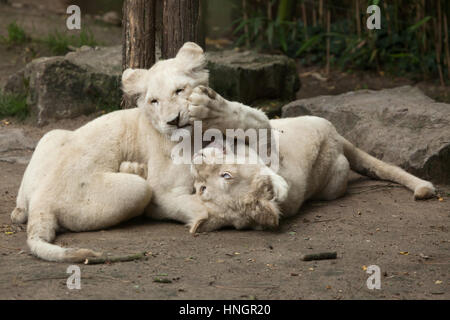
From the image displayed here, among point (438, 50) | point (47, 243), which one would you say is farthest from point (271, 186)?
point (438, 50)

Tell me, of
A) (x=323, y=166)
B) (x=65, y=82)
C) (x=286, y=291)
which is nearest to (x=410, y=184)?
(x=323, y=166)

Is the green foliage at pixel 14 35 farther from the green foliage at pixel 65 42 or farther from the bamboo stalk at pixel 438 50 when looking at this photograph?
the bamboo stalk at pixel 438 50

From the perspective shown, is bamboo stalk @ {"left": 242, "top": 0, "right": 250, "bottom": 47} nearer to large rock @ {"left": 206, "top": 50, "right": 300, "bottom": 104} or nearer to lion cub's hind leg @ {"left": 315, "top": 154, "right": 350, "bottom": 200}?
large rock @ {"left": 206, "top": 50, "right": 300, "bottom": 104}

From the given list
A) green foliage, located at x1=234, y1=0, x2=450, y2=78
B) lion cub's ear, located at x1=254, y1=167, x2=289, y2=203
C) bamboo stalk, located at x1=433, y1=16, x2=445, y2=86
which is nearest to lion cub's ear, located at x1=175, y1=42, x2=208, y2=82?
lion cub's ear, located at x1=254, y1=167, x2=289, y2=203

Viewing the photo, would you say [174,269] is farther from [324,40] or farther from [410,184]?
[324,40]

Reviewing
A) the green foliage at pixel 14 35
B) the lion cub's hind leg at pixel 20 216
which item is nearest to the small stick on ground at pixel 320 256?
the lion cub's hind leg at pixel 20 216

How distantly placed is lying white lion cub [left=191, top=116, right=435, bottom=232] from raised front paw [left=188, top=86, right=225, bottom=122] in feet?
0.98

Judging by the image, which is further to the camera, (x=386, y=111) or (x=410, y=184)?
(x=386, y=111)

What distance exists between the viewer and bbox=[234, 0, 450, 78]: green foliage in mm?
10422

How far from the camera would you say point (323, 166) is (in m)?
5.76

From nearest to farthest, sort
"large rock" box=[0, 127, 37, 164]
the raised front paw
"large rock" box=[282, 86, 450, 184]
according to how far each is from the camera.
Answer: the raised front paw
"large rock" box=[282, 86, 450, 184]
"large rock" box=[0, 127, 37, 164]

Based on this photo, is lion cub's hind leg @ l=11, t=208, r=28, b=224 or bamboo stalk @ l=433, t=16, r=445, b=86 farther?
bamboo stalk @ l=433, t=16, r=445, b=86

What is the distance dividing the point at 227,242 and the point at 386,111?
2895 millimetres

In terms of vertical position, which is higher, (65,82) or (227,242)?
(65,82)
